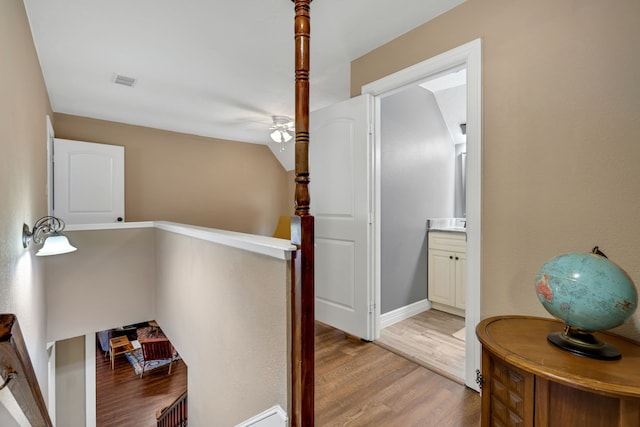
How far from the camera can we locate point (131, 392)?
17.5 ft

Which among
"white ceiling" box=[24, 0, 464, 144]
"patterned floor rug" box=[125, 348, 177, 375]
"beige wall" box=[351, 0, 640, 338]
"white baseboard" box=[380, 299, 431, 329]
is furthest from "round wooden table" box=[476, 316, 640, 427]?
"patterned floor rug" box=[125, 348, 177, 375]

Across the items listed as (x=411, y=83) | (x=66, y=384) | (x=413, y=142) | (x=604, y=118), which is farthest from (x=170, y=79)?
(x=66, y=384)

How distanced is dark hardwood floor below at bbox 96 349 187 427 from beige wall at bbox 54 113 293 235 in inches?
128

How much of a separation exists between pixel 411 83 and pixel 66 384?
16.7 ft

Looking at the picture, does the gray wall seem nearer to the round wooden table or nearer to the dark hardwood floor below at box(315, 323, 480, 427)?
the dark hardwood floor below at box(315, 323, 480, 427)

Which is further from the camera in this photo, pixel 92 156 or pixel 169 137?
pixel 169 137

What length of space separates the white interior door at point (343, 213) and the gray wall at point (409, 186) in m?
0.44

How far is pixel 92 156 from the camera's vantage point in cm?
370

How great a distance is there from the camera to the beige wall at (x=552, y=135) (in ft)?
4.08

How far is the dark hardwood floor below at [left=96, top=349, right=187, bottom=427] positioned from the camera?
4.71 meters

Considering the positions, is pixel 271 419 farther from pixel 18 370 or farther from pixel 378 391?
pixel 18 370

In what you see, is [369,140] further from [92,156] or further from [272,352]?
[92,156]

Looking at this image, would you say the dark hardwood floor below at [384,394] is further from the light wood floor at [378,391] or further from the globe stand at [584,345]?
the globe stand at [584,345]

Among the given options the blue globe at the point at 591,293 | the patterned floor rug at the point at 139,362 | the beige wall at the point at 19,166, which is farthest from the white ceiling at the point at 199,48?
the patterned floor rug at the point at 139,362
